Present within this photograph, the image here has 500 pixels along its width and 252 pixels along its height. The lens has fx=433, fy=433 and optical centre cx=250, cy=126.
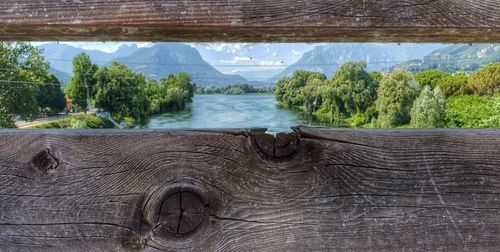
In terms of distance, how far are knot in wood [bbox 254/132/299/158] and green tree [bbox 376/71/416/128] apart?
2547 cm

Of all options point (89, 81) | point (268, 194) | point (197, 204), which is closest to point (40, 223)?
point (197, 204)

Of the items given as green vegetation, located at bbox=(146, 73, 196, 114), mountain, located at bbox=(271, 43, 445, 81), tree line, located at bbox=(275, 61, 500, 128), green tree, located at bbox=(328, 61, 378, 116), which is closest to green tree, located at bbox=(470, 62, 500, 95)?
tree line, located at bbox=(275, 61, 500, 128)

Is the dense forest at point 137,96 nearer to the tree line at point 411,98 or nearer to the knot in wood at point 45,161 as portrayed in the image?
the tree line at point 411,98

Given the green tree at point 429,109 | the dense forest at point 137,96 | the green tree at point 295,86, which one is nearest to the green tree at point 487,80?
the dense forest at point 137,96

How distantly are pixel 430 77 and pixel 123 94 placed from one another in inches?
1010

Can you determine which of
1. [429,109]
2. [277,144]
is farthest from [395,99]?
[277,144]

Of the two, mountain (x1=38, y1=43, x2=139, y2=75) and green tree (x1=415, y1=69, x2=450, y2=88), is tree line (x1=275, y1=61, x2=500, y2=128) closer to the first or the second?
green tree (x1=415, y1=69, x2=450, y2=88)

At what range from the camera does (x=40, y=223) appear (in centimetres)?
64

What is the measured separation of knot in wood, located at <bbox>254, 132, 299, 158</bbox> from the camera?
64cm

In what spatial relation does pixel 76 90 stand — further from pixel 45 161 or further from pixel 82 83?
pixel 45 161

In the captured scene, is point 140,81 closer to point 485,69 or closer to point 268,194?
point 268,194

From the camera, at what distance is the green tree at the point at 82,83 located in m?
21.5

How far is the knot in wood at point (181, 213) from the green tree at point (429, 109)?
2699 cm

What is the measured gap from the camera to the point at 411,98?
30281 mm
